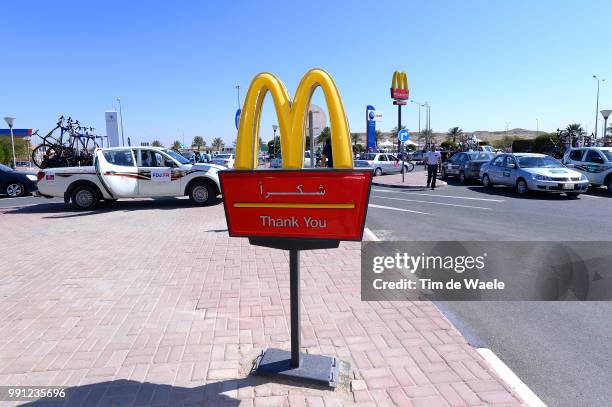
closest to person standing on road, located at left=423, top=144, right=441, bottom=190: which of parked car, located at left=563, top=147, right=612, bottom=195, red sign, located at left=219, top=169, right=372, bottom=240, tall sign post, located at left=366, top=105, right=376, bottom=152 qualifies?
parked car, located at left=563, top=147, right=612, bottom=195

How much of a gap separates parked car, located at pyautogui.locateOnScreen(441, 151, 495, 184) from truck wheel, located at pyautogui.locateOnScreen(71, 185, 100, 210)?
15.6 m

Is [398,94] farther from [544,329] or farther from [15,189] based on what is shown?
[544,329]

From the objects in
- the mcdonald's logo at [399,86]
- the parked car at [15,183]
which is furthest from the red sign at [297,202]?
the mcdonald's logo at [399,86]

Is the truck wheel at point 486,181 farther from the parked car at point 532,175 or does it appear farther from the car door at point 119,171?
the car door at point 119,171

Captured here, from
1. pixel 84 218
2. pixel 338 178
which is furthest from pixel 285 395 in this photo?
pixel 84 218

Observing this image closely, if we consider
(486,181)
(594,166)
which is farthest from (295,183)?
(594,166)

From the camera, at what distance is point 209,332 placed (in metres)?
3.73

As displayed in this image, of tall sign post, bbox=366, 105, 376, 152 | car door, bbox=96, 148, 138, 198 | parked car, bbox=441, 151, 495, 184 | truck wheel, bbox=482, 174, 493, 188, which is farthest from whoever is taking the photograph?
tall sign post, bbox=366, 105, 376, 152

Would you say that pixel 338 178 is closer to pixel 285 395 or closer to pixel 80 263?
pixel 285 395

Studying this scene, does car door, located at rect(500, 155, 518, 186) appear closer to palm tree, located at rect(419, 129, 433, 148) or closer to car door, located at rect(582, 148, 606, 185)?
car door, located at rect(582, 148, 606, 185)

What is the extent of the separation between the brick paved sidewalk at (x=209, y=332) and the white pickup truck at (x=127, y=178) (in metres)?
5.30

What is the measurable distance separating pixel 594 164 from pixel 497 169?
3251 millimetres

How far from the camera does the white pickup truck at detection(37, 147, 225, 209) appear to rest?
11.8 metres

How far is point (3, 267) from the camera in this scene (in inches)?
239
